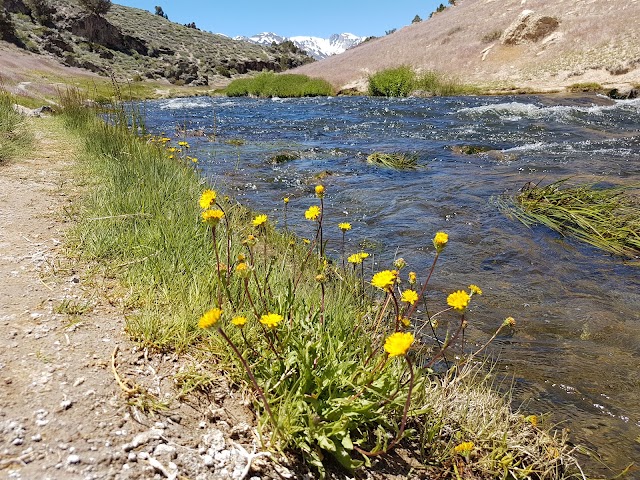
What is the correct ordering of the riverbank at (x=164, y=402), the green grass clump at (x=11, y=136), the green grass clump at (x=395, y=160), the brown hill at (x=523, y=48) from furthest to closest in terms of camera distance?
the brown hill at (x=523, y=48), the green grass clump at (x=395, y=160), the green grass clump at (x=11, y=136), the riverbank at (x=164, y=402)

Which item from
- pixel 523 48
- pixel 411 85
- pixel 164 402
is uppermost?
pixel 523 48

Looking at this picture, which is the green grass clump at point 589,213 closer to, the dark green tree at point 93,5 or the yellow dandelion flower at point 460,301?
the yellow dandelion flower at point 460,301

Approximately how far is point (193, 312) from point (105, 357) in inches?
17.2

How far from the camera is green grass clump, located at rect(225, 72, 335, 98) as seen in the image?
2723cm

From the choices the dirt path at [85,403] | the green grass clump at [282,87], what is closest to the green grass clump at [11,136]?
the dirt path at [85,403]

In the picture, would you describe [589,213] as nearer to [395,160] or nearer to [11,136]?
[395,160]

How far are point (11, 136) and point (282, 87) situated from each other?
78.3ft

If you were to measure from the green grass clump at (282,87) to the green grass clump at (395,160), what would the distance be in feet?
66.3

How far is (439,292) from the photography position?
3.48 meters

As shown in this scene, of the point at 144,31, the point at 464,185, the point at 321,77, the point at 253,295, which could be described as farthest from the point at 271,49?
the point at 253,295

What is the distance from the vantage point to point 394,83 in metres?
22.4

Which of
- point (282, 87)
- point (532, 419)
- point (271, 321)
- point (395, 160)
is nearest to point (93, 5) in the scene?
point (282, 87)

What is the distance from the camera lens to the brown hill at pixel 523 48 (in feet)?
66.1

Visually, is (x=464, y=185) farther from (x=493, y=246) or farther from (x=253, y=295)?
(x=253, y=295)
